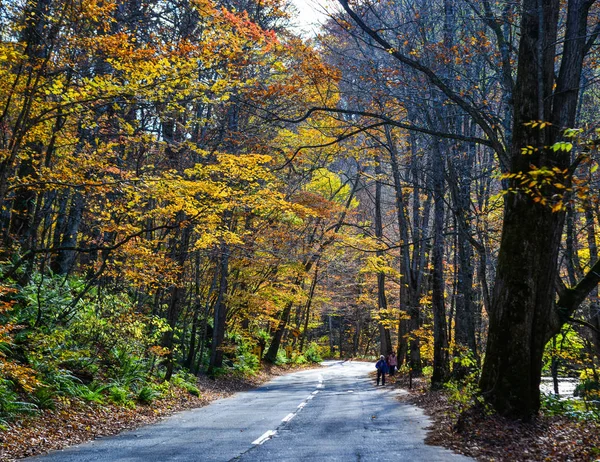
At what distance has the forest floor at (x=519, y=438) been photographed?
24.8ft

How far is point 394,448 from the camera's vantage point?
820cm

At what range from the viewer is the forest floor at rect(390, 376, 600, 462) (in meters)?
7.57

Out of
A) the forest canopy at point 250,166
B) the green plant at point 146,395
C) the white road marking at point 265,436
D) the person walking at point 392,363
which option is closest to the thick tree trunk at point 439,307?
the forest canopy at point 250,166

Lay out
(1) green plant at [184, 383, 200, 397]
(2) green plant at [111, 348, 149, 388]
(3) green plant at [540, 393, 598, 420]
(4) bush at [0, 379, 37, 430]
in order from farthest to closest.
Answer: (1) green plant at [184, 383, 200, 397] < (2) green plant at [111, 348, 149, 388] < (3) green plant at [540, 393, 598, 420] < (4) bush at [0, 379, 37, 430]

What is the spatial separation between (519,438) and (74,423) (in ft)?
25.6

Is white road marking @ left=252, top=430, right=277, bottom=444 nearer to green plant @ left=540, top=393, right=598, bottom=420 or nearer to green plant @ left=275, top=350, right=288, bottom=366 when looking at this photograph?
green plant @ left=540, top=393, right=598, bottom=420

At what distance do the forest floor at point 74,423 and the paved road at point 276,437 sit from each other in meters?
0.41

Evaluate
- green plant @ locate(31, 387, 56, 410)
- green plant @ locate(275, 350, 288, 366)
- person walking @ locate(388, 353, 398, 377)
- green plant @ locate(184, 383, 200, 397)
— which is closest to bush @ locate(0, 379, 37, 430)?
green plant @ locate(31, 387, 56, 410)

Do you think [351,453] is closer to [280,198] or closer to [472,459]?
[472,459]

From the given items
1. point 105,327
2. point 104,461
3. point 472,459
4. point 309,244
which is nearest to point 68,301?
point 105,327

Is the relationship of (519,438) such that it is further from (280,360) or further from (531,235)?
(280,360)

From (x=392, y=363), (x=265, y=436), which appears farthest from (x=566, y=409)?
(x=392, y=363)

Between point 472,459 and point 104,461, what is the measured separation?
5206 mm

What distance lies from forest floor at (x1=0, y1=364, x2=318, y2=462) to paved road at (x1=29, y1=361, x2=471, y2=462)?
0.41 metres
